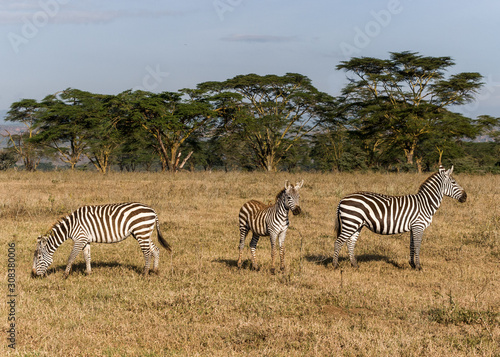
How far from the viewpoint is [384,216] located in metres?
9.18

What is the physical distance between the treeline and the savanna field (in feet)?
69.9

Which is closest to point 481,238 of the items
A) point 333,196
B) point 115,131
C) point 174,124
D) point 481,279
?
point 481,279

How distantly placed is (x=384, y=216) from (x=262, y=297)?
342 centimetres

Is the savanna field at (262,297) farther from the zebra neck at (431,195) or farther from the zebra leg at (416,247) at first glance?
the zebra neck at (431,195)

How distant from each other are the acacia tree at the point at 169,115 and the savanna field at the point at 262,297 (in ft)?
65.7

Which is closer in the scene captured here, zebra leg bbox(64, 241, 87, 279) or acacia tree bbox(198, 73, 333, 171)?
zebra leg bbox(64, 241, 87, 279)

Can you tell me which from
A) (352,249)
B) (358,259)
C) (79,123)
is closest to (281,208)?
(352,249)

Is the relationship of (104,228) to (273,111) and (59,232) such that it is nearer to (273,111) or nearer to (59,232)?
(59,232)

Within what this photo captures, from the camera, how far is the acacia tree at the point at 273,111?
39.2 metres

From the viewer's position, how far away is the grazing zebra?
8055 mm

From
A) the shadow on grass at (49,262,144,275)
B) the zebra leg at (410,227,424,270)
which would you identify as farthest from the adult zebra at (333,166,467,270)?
the shadow on grass at (49,262,144,275)

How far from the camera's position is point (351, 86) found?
1583 inches

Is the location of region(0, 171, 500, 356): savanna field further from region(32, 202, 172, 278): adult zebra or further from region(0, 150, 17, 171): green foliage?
region(0, 150, 17, 171): green foliage

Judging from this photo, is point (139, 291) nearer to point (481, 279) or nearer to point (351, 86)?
point (481, 279)
